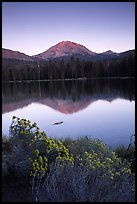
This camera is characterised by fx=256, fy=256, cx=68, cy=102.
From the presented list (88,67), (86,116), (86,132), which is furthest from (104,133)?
(88,67)

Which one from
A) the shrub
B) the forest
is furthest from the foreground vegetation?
the forest

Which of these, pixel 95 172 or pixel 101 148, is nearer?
pixel 95 172

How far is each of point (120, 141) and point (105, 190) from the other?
5423 millimetres

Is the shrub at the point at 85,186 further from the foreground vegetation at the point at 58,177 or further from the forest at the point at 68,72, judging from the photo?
the forest at the point at 68,72

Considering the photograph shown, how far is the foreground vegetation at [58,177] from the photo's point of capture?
3588mm

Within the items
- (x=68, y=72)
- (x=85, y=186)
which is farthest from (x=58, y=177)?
(x=68, y=72)

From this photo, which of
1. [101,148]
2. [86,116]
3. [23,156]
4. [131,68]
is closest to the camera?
[23,156]

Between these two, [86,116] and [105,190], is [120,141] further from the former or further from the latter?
[86,116]

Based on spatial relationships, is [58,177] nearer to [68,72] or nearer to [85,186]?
[85,186]

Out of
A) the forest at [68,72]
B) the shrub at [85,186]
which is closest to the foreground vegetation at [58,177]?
the shrub at [85,186]

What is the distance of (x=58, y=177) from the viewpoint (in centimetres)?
383

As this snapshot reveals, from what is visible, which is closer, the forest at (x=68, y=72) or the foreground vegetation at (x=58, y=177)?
the foreground vegetation at (x=58, y=177)

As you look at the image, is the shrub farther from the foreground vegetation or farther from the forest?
the forest

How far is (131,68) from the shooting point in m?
78.6
